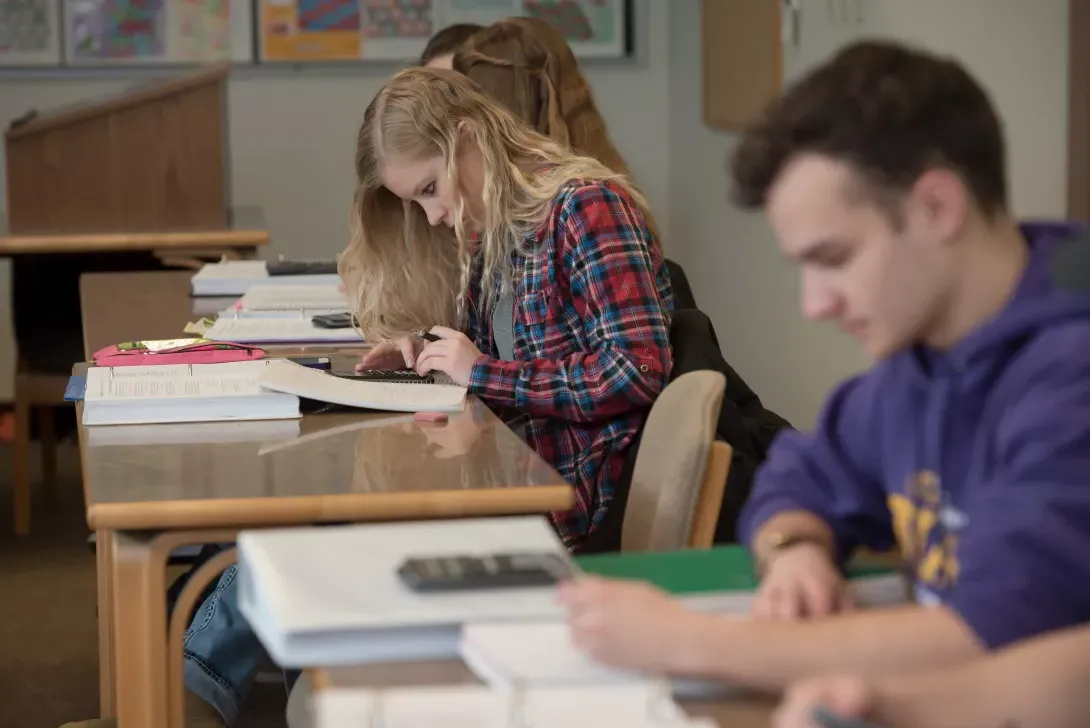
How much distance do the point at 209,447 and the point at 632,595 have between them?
0.88 m

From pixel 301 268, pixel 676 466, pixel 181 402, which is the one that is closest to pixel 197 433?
pixel 181 402

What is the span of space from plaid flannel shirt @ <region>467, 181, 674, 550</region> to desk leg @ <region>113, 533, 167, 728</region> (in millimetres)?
639

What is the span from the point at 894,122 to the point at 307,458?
88 cm

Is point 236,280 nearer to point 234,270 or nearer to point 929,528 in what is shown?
point 234,270

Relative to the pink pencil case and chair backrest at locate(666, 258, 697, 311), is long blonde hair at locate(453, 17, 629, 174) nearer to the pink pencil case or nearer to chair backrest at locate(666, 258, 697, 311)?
chair backrest at locate(666, 258, 697, 311)

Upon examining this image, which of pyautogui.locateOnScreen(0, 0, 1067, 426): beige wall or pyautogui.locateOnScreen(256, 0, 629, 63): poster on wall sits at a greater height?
pyautogui.locateOnScreen(256, 0, 629, 63): poster on wall

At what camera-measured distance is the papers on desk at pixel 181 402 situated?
5.94 feet

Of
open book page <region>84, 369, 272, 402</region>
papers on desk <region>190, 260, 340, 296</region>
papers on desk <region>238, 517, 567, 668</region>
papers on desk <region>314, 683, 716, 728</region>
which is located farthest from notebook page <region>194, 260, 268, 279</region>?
papers on desk <region>314, 683, 716, 728</region>

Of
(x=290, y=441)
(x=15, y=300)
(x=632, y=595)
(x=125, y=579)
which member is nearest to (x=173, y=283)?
(x=15, y=300)

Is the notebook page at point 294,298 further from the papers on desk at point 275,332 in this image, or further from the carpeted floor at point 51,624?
the carpeted floor at point 51,624

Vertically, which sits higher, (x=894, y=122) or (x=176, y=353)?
(x=894, y=122)

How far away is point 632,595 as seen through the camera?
901 millimetres

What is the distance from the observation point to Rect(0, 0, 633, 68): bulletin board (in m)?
5.06

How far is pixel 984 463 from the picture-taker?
0.91m
